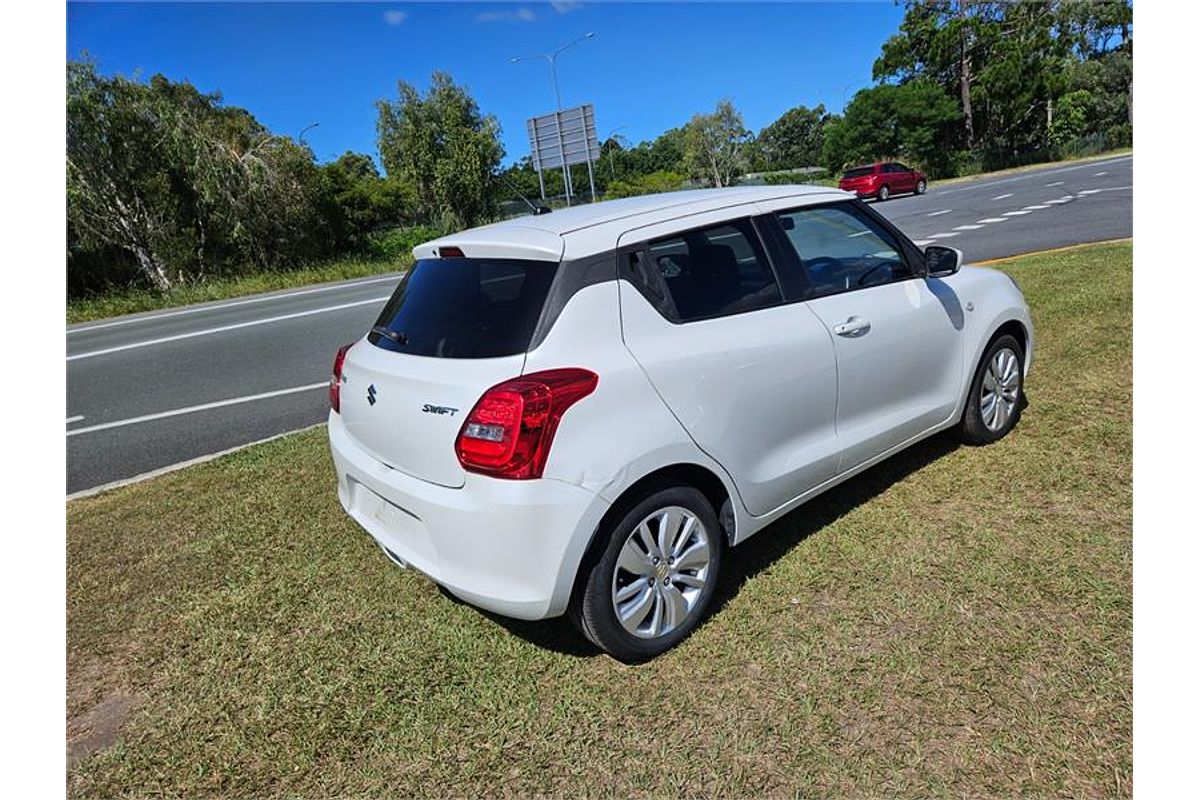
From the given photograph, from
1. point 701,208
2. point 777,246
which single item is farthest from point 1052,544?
point 701,208

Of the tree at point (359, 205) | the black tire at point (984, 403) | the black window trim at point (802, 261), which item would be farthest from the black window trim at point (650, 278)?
the tree at point (359, 205)

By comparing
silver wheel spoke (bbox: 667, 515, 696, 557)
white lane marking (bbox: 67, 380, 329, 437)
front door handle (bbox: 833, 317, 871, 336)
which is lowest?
silver wheel spoke (bbox: 667, 515, 696, 557)

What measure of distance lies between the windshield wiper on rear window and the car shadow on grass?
4.12ft

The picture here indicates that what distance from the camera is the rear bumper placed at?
94.1 inches

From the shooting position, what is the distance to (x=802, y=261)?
10.9 ft

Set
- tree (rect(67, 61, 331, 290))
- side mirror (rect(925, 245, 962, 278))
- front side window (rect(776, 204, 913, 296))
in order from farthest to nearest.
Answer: tree (rect(67, 61, 331, 290)) < side mirror (rect(925, 245, 962, 278)) < front side window (rect(776, 204, 913, 296))

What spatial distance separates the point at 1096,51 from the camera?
72812 mm

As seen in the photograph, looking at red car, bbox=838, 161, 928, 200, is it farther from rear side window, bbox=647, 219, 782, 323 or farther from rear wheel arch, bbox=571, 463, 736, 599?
rear wheel arch, bbox=571, 463, 736, 599

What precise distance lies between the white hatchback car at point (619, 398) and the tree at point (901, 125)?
48.1 m

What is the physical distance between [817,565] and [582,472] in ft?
4.85

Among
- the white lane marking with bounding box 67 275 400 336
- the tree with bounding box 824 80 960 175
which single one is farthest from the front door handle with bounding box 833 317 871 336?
the tree with bounding box 824 80 960 175

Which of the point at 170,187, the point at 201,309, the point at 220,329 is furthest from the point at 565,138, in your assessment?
the point at 220,329

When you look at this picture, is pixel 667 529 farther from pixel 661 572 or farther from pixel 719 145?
pixel 719 145

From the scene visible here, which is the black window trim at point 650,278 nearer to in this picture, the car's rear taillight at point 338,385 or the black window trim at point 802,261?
the black window trim at point 802,261
